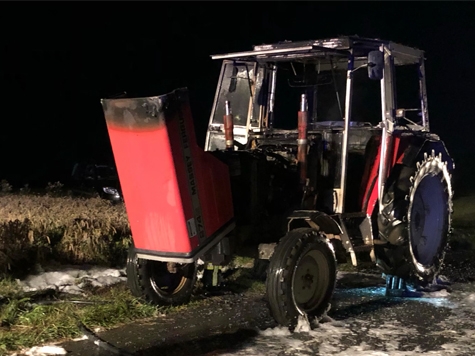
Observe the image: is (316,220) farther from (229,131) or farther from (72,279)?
(72,279)

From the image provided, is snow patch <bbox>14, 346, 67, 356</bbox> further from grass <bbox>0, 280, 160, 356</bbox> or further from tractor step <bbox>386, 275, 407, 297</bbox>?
tractor step <bbox>386, 275, 407, 297</bbox>

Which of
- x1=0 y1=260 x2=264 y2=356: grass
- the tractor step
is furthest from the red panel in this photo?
the tractor step

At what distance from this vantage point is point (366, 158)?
6.50 metres

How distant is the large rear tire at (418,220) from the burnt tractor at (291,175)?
1 centimetres

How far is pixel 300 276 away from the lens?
18.6ft

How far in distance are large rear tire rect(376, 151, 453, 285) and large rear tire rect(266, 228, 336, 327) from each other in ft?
2.93

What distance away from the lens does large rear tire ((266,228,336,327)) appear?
539cm

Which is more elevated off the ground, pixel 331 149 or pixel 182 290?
pixel 331 149

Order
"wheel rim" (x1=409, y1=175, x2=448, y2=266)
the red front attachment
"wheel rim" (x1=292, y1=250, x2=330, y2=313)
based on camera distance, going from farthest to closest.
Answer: "wheel rim" (x1=409, y1=175, x2=448, y2=266), "wheel rim" (x1=292, y1=250, x2=330, y2=313), the red front attachment

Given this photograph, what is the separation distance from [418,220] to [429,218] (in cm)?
24

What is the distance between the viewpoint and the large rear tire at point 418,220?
252 inches

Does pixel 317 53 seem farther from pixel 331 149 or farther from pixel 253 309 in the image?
pixel 253 309

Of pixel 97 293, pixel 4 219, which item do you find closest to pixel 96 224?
pixel 4 219

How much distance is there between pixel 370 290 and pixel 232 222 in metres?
2.24
